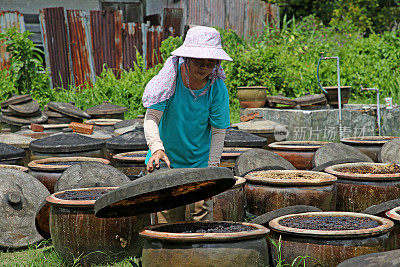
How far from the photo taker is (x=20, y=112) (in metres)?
9.45

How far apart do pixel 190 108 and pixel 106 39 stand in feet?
33.1

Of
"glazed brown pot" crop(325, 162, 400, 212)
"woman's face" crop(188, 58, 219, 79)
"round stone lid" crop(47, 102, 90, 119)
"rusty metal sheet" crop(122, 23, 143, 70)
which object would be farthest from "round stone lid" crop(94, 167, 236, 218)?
"rusty metal sheet" crop(122, 23, 143, 70)

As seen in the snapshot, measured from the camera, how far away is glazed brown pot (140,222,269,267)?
2.78 meters

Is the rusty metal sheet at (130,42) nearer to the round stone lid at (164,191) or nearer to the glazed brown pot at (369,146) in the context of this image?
the glazed brown pot at (369,146)

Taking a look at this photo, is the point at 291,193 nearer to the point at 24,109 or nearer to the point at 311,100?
the point at 311,100

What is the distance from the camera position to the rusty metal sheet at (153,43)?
Answer: 13.3 metres

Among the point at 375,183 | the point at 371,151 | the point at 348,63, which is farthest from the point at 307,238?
the point at 348,63

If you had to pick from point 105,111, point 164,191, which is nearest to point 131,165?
point 164,191

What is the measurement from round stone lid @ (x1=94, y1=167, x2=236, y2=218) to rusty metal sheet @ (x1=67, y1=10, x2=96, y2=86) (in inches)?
391

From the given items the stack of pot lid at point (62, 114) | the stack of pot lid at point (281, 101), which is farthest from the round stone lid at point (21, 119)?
the stack of pot lid at point (281, 101)

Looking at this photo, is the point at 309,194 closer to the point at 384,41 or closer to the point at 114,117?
the point at 114,117

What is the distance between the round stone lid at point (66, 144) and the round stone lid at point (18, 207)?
1.09 meters

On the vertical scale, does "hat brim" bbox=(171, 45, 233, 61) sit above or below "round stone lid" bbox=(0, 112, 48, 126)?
above

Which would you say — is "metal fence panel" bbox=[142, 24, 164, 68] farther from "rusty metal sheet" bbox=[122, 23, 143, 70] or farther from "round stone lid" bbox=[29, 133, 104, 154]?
"round stone lid" bbox=[29, 133, 104, 154]
